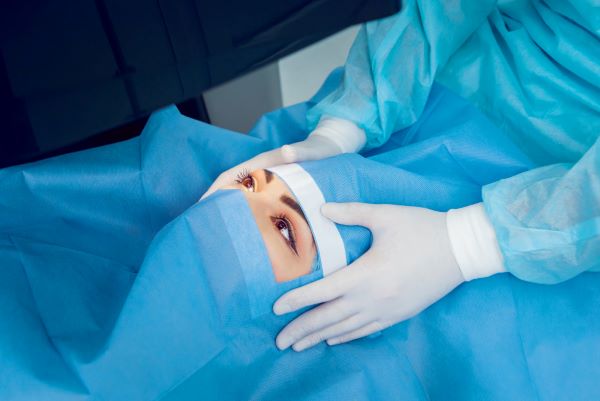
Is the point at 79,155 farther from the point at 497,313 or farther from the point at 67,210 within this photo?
the point at 497,313

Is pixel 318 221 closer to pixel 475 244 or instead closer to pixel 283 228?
pixel 283 228

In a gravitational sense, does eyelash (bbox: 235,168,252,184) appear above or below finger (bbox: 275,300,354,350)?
above

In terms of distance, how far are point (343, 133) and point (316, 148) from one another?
0.26 feet

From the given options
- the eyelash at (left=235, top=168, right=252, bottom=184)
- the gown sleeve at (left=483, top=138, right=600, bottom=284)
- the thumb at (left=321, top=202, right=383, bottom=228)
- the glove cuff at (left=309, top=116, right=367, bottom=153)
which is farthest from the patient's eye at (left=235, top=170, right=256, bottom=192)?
the gown sleeve at (left=483, top=138, right=600, bottom=284)

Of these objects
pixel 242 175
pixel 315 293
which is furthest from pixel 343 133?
pixel 315 293

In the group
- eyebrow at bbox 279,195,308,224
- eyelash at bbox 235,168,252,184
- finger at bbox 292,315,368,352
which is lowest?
finger at bbox 292,315,368,352

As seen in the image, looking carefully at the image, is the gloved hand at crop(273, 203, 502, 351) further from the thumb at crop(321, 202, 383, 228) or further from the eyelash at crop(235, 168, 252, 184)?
the eyelash at crop(235, 168, 252, 184)

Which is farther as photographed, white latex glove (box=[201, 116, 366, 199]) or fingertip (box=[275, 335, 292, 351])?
white latex glove (box=[201, 116, 366, 199])

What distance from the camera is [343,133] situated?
36.7 inches

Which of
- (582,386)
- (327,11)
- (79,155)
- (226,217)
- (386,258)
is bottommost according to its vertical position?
(582,386)

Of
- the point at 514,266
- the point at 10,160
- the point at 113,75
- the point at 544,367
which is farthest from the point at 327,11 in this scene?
the point at 544,367

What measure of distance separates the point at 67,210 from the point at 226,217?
0.90 ft

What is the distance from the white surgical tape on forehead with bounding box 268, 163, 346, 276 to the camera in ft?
2.31

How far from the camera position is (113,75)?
46 centimetres
